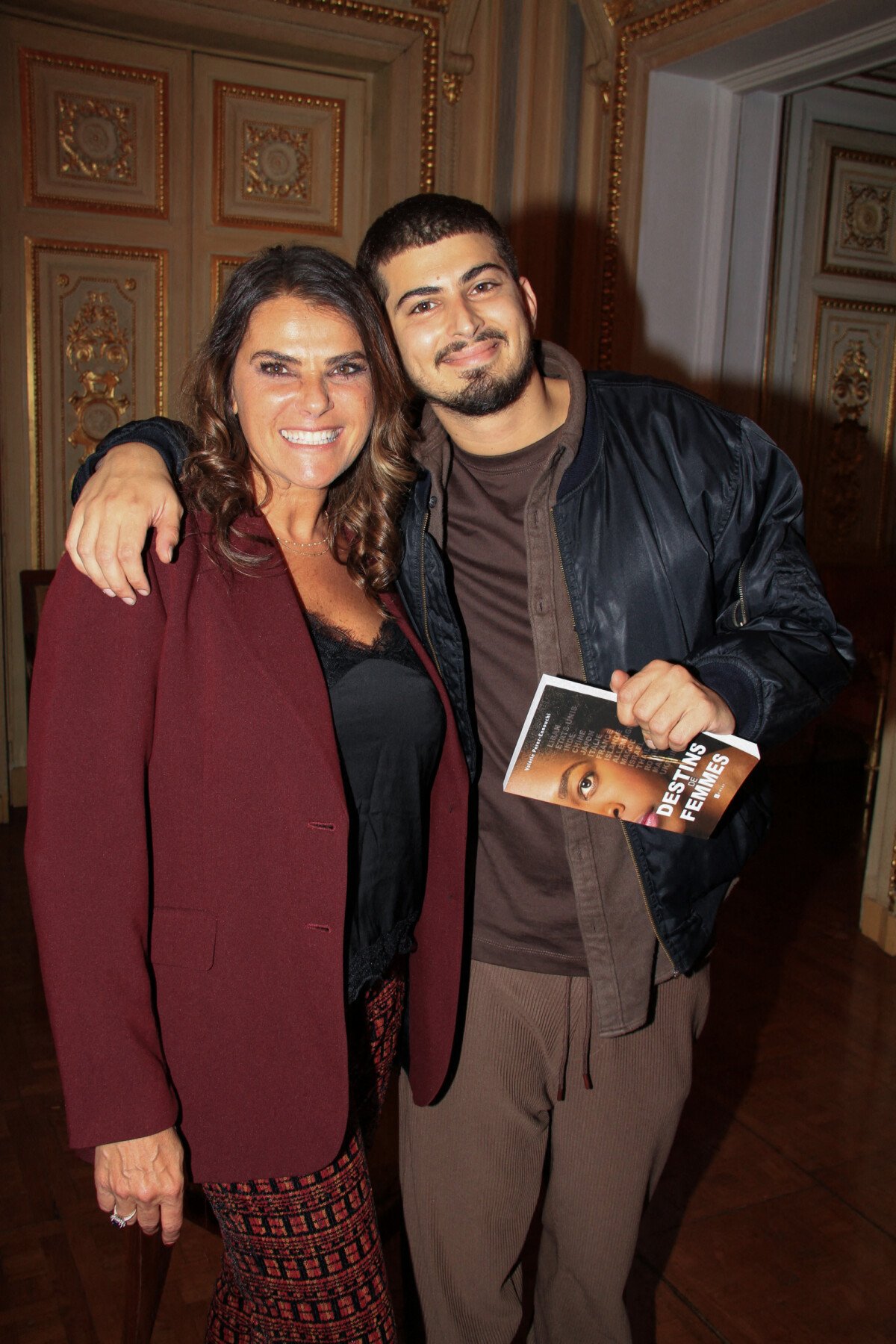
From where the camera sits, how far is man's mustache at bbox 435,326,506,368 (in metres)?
1.83

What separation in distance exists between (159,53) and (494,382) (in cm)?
386

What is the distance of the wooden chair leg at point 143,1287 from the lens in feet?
5.89

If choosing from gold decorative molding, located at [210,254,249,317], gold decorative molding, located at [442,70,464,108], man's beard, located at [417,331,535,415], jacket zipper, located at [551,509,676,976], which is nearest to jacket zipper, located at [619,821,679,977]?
jacket zipper, located at [551,509,676,976]

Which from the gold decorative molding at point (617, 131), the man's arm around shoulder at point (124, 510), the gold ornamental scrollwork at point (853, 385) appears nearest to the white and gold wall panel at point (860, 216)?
the gold ornamental scrollwork at point (853, 385)

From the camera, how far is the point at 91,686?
1.40 m

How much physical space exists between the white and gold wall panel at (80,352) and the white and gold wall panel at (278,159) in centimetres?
44

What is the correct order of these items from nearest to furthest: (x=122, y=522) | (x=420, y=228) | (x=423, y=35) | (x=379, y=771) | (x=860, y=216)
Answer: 1. (x=122, y=522)
2. (x=379, y=771)
3. (x=420, y=228)
4. (x=423, y=35)
5. (x=860, y=216)

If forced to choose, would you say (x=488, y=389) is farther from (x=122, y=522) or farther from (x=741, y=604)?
(x=122, y=522)

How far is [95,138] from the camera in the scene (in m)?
4.79

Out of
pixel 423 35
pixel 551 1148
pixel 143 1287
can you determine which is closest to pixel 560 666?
pixel 551 1148

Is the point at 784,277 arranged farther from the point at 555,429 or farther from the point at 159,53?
the point at 555,429

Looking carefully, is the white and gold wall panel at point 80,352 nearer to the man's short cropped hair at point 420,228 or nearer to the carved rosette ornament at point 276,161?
the carved rosette ornament at point 276,161

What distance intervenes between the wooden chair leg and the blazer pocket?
0.57 m

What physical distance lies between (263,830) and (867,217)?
5462mm
